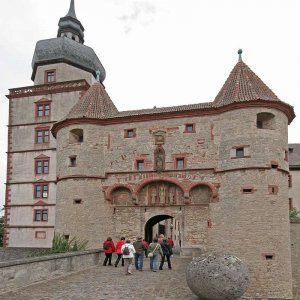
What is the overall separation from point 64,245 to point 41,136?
570 inches

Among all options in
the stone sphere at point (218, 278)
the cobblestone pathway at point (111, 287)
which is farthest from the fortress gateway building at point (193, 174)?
the stone sphere at point (218, 278)

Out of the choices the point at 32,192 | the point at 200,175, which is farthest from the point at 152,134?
the point at 32,192

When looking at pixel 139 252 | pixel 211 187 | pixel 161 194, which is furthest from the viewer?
pixel 161 194

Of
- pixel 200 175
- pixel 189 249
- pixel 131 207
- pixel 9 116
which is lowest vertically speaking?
pixel 189 249

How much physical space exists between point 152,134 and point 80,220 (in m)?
6.34

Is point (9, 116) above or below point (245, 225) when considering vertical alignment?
above

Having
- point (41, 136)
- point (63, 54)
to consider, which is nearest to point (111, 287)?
point (41, 136)

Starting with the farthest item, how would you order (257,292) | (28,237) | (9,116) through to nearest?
1. (9,116)
2. (28,237)
3. (257,292)

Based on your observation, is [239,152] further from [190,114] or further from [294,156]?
[294,156]

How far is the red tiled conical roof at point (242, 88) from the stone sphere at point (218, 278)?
13.7 meters

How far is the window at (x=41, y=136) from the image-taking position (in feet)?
112

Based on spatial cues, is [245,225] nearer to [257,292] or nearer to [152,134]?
[257,292]

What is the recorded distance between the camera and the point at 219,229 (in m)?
22.0

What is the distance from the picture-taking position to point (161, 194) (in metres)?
24.0
